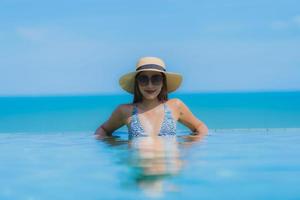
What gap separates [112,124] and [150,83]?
28.2 inches

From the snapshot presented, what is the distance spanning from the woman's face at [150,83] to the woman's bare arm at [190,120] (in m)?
0.38

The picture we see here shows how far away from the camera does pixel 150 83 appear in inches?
265

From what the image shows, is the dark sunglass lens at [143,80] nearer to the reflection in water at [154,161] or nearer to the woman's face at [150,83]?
the woman's face at [150,83]

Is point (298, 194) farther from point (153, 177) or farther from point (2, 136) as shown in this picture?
point (2, 136)

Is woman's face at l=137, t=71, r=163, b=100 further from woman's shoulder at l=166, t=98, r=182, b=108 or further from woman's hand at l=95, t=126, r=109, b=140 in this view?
woman's hand at l=95, t=126, r=109, b=140

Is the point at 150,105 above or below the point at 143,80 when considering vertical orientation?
Result: below

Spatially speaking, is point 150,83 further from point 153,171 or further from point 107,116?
point 107,116

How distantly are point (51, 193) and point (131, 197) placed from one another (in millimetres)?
556

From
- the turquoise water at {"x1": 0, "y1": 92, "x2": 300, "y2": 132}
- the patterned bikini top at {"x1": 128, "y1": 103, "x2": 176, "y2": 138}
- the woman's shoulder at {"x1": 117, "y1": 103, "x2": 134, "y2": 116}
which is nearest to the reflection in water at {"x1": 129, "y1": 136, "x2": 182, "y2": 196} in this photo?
the patterned bikini top at {"x1": 128, "y1": 103, "x2": 176, "y2": 138}

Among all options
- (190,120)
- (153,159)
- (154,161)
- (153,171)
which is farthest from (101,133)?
(153,171)

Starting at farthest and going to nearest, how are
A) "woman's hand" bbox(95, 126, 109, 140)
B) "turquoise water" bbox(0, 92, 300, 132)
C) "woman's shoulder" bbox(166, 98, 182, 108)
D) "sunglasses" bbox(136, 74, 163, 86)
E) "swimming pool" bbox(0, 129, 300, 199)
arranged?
"turquoise water" bbox(0, 92, 300, 132) → "woman's hand" bbox(95, 126, 109, 140) → "woman's shoulder" bbox(166, 98, 182, 108) → "sunglasses" bbox(136, 74, 163, 86) → "swimming pool" bbox(0, 129, 300, 199)

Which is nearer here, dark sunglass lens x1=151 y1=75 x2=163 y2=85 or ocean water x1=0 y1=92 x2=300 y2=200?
ocean water x1=0 y1=92 x2=300 y2=200

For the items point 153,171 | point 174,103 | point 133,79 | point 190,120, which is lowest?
point 153,171

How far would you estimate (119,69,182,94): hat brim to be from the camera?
6.88m
